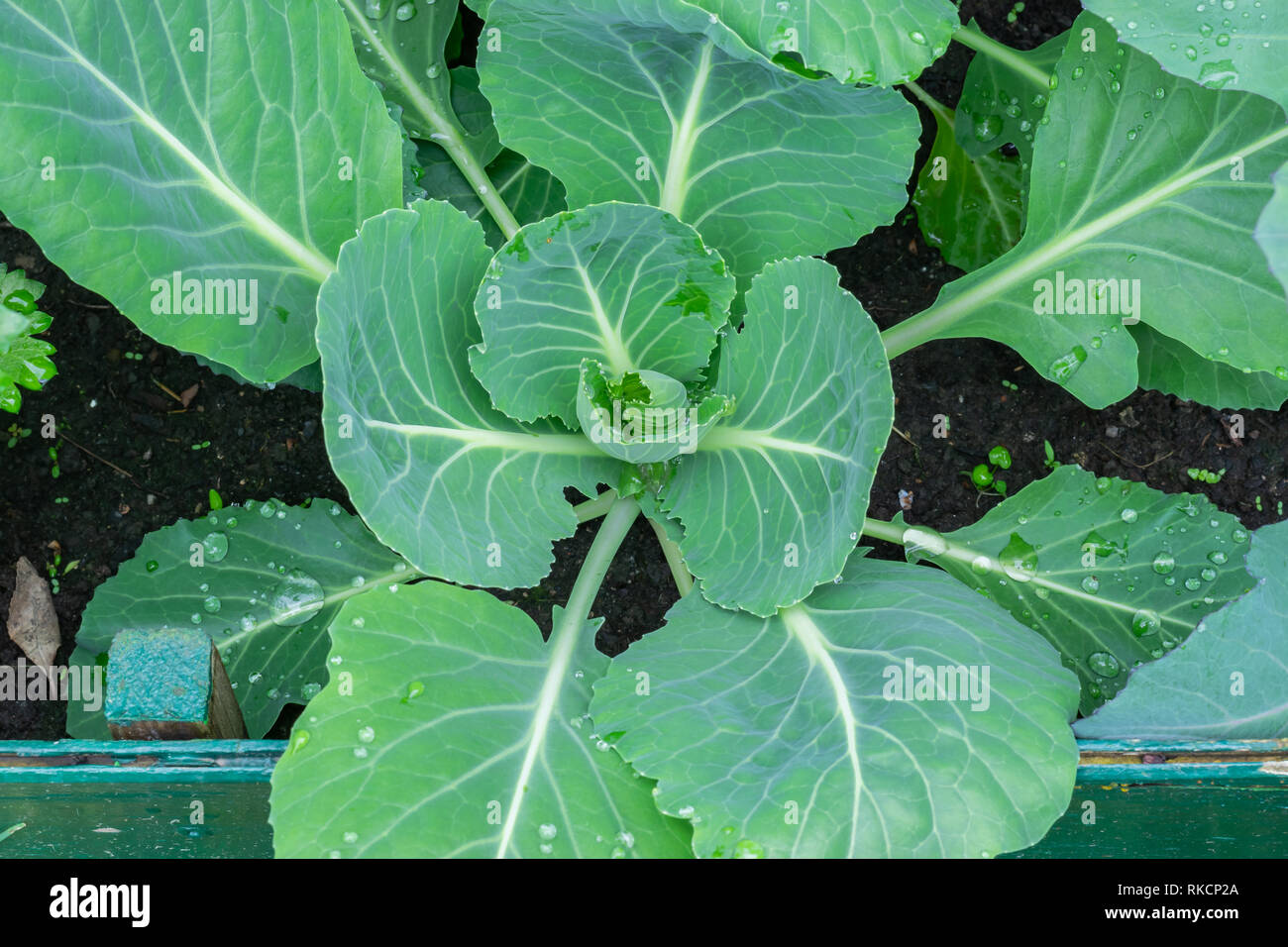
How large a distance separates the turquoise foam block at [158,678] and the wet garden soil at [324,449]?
34.0 inches

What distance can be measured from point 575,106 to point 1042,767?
1314 mm

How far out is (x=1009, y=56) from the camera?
2176 mm

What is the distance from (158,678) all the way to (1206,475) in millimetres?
2283

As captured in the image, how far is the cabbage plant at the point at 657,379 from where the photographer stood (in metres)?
1.40

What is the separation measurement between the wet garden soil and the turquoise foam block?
2.83 ft

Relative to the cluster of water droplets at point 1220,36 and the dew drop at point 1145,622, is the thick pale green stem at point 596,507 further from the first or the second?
the cluster of water droplets at point 1220,36

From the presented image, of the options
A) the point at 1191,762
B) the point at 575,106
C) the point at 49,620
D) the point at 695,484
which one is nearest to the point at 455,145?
the point at 575,106

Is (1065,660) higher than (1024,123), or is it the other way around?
(1024,123)

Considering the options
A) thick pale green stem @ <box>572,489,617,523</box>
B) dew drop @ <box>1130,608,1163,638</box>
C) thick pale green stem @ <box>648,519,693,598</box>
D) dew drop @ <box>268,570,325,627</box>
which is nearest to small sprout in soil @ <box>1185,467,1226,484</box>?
dew drop @ <box>1130,608,1163,638</box>

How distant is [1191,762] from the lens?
1379 millimetres

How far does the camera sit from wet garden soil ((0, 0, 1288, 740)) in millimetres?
2203

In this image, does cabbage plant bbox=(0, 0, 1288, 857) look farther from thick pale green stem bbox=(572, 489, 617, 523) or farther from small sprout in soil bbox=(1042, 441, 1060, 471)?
small sprout in soil bbox=(1042, 441, 1060, 471)

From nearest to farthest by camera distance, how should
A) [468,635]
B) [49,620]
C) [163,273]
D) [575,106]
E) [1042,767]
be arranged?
1. [1042,767]
2. [163,273]
3. [468,635]
4. [575,106]
5. [49,620]

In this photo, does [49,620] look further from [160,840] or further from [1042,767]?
[1042,767]
